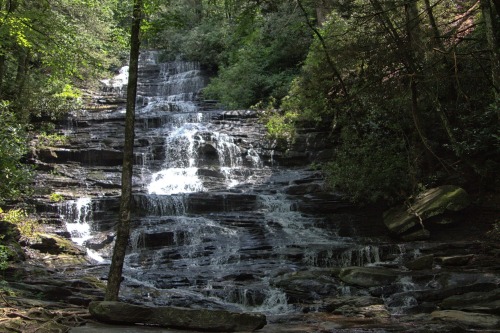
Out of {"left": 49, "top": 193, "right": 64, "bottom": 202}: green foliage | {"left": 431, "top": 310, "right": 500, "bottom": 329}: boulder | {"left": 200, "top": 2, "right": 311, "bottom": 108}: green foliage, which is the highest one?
{"left": 200, "top": 2, "right": 311, "bottom": 108}: green foliage

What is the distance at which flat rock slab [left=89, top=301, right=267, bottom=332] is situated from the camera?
6676 millimetres

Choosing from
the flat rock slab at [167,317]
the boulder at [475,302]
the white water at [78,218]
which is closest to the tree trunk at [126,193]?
the flat rock slab at [167,317]

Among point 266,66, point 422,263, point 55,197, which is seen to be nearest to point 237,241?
point 55,197

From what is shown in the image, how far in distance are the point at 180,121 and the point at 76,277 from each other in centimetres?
1436

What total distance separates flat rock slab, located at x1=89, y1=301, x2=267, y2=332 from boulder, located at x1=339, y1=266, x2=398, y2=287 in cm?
400

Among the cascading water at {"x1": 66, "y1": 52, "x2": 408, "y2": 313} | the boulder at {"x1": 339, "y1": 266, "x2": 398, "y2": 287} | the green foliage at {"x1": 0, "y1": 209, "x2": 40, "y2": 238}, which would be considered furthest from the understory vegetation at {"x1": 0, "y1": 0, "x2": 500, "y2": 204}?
the boulder at {"x1": 339, "y1": 266, "x2": 398, "y2": 287}

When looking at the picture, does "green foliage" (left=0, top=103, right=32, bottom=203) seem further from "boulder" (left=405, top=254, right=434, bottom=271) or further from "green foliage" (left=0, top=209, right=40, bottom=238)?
"boulder" (left=405, top=254, right=434, bottom=271)

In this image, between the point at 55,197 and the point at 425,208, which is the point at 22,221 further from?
the point at 425,208

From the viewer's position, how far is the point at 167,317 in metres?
6.82

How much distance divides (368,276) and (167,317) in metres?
5.00

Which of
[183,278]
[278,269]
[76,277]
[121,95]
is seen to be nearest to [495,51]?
[278,269]

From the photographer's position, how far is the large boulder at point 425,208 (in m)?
13.6

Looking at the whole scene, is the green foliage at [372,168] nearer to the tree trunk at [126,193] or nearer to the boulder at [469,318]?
the boulder at [469,318]

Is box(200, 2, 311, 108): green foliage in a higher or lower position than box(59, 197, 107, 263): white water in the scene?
higher
